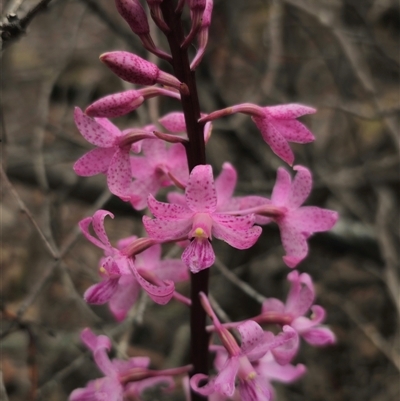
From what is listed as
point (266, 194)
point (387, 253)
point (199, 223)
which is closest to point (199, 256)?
point (199, 223)

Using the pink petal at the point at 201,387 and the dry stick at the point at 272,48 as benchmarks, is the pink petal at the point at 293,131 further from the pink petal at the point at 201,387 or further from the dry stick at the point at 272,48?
the dry stick at the point at 272,48

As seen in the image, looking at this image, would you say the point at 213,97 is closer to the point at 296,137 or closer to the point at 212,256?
the point at 296,137

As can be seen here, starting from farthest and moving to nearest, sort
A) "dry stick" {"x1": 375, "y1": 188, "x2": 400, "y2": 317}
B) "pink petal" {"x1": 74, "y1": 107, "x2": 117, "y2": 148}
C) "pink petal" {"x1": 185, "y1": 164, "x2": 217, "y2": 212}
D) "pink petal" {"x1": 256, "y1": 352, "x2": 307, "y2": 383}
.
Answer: "dry stick" {"x1": 375, "y1": 188, "x2": 400, "y2": 317} < "pink petal" {"x1": 256, "y1": 352, "x2": 307, "y2": 383} < "pink petal" {"x1": 74, "y1": 107, "x2": 117, "y2": 148} < "pink petal" {"x1": 185, "y1": 164, "x2": 217, "y2": 212}

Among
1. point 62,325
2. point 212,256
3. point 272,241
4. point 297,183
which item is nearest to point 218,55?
point 272,241

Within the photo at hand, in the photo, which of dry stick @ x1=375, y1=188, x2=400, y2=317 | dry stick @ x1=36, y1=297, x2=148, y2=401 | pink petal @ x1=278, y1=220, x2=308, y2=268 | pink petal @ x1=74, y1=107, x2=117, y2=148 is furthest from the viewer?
dry stick @ x1=375, y1=188, x2=400, y2=317

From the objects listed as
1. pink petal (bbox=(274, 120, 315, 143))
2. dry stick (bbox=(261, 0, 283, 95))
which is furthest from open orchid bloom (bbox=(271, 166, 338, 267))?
dry stick (bbox=(261, 0, 283, 95))

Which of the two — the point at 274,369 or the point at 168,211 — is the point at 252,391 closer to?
the point at 274,369

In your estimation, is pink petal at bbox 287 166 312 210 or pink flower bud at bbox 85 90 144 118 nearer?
pink flower bud at bbox 85 90 144 118

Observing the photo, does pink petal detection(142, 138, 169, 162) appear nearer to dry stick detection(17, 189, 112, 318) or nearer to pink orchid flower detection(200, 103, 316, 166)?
pink orchid flower detection(200, 103, 316, 166)
